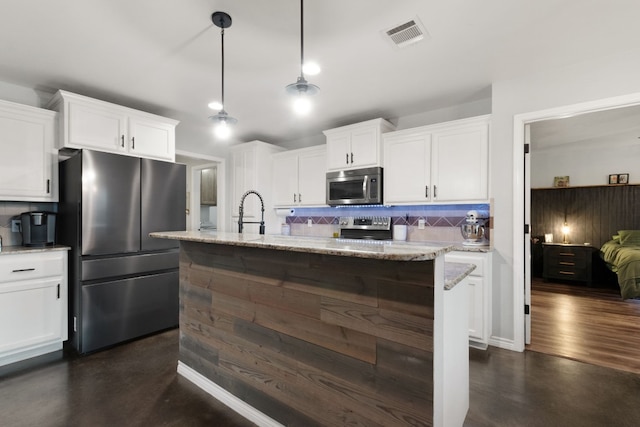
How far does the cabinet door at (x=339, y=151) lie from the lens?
3848mm

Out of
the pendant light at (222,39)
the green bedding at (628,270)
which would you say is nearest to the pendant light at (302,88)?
the pendant light at (222,39)

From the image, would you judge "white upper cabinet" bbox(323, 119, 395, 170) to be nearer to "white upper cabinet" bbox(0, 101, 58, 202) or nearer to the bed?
"white upper cabinet" bbox(0, 101, 58, 202)

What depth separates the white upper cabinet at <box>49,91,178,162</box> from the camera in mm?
2771

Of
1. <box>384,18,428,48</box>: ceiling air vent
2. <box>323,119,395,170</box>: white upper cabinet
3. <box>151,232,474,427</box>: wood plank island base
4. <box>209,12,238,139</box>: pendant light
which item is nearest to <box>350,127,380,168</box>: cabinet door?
<box>323,119,395,170</box>: white upper cabinet

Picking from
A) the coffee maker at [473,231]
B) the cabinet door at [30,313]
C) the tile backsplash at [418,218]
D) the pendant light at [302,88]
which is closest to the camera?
the pendant light at [302,88]

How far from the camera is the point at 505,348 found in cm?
281

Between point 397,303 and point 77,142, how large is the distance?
314 cm

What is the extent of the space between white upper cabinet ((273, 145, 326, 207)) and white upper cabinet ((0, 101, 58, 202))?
2603mm

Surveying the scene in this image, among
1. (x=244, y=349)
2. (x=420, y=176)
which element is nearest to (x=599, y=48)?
(x=420, y=176)

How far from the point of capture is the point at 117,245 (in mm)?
2889

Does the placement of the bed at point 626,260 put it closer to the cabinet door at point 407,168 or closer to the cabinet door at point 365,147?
the cabinet door at point 407,168

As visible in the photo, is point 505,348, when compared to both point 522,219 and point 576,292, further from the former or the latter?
point 576,292

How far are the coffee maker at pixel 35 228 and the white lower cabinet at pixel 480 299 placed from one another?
393cm

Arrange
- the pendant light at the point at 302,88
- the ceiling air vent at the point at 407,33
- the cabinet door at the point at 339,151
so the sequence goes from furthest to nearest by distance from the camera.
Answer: the cabinet door at the point at 339,151
the ceiling air vent at the point at 407,33
the pendant light at the point at 302,88
